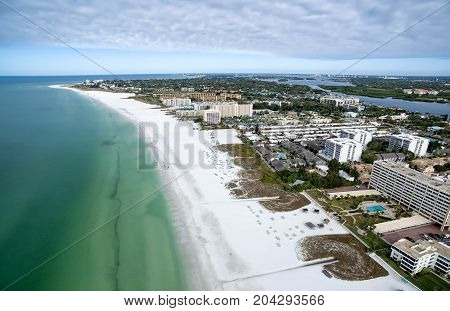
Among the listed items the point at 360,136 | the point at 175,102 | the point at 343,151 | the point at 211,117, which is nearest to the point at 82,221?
the point at 343,151

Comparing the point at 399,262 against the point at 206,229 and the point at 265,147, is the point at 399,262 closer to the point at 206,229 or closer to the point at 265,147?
the point at 206,229

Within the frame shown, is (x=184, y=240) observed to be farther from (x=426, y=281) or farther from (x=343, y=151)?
(x=343, y=151)

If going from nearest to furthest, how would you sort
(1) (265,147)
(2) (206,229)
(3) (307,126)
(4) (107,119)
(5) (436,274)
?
(5) (436,274) < (2) (206,229) < (1) (265,147) < (3) (307,126) < (4) (107,119)

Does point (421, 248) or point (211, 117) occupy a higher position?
point (211, 117)

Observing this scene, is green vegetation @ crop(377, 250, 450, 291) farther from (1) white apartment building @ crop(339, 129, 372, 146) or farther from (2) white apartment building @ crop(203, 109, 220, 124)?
(2) white apartment building @ crop(203, 109, 220, 124)
